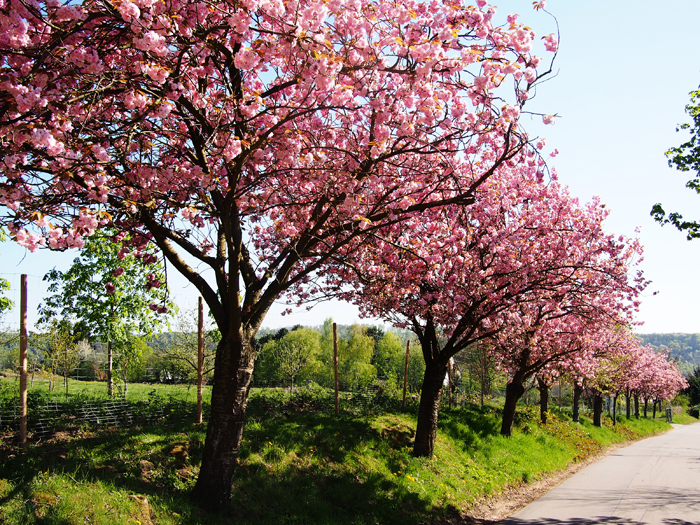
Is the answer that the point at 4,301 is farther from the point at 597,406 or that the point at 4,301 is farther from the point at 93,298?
the point at 597,406

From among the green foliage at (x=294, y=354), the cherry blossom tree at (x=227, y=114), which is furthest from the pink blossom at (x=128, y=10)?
the green foliage at (x=294, y=354)

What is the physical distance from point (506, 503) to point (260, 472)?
5583mm

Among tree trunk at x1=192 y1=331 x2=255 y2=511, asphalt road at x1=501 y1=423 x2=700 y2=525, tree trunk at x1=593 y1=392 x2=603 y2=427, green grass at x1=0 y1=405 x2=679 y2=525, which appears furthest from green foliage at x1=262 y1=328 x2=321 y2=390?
tree trunk at x1=593 y1=392 x2=603 y2=427

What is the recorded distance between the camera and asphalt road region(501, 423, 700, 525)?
841 cm

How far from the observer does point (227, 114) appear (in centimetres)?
539

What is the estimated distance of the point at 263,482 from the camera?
717cm

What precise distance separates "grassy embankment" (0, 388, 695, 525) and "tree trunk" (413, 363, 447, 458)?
0.97ft

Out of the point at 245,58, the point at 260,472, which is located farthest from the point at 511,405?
the point at 245,58

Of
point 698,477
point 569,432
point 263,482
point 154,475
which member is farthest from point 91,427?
point 569,432

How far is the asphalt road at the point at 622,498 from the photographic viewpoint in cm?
841

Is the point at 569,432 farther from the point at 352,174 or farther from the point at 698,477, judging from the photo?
the point at 352,174

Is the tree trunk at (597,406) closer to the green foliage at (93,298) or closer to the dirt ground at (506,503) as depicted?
the dirt ground at (506,503)

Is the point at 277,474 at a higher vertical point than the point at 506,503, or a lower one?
higher

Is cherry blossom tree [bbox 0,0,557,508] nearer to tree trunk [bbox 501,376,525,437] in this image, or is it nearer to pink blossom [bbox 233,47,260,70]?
pink blossom [bbox 233,47,260,70]
